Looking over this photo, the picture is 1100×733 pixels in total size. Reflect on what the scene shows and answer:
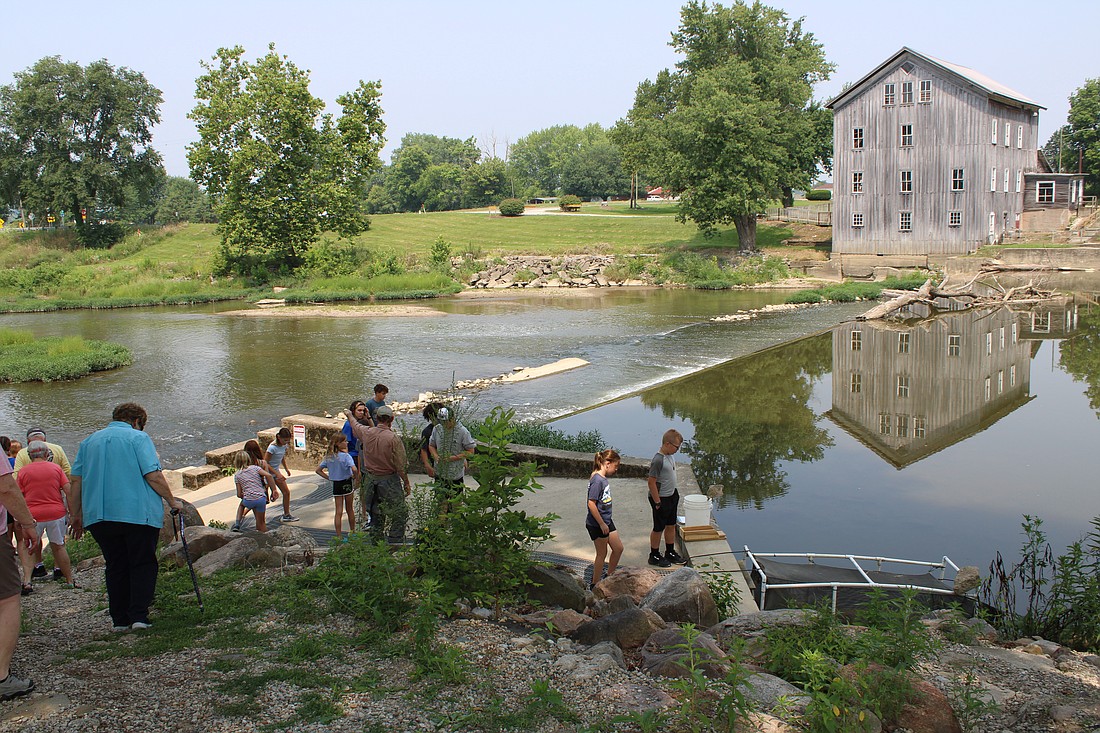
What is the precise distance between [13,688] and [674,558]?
20.8 feet

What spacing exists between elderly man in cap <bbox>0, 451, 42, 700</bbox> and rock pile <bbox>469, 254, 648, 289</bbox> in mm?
53106

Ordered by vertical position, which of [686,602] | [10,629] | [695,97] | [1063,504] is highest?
[695,97]

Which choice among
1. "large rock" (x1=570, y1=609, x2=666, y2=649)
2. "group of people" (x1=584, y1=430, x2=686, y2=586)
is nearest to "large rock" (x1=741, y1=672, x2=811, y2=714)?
"large rock" (x1=570, y1=609, x2=666, y2=649)

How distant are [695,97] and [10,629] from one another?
55.1 m

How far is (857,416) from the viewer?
19500mm

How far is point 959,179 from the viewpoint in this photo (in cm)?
4872

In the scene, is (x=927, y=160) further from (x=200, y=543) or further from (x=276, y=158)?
(x=200, y=543)

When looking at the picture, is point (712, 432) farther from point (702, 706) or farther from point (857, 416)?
point (702, 706)

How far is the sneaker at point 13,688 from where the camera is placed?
5379 mm

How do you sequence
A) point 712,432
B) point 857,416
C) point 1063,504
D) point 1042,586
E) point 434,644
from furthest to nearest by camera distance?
point 857,416
point 712,432
point 1063,504
point 1042,586
point 434,644

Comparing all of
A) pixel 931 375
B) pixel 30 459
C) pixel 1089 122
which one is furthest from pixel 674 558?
pixel 1089 122

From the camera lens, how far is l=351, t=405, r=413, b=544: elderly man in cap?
9773mm

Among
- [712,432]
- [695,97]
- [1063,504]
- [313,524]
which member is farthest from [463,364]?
[695,97]

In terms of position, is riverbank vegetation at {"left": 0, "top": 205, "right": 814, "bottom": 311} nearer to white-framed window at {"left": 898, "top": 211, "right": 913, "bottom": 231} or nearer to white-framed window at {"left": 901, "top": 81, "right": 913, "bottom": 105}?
white-framed window at {"left": 898, "top": 211, "right": 913, "bottom": 231}
